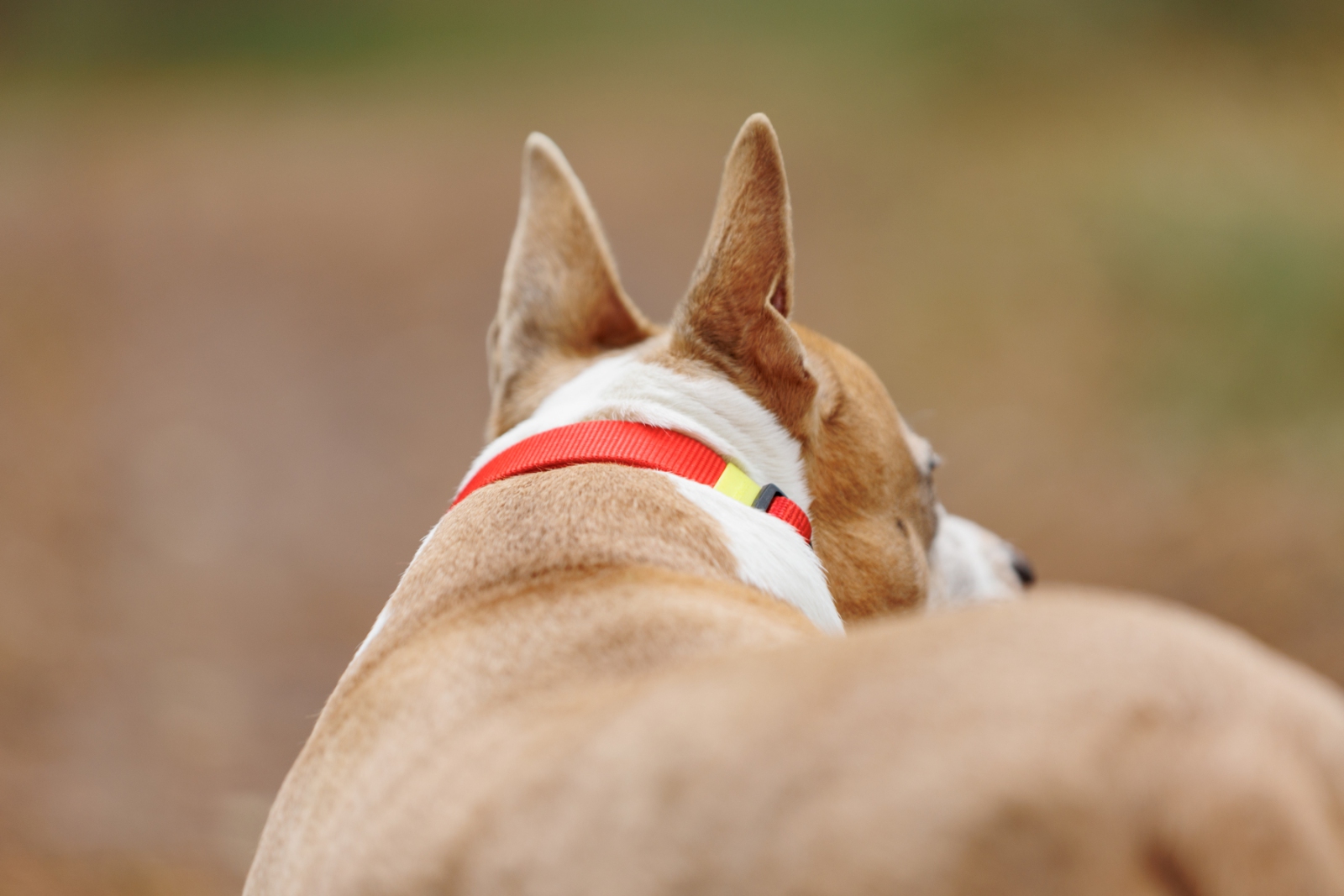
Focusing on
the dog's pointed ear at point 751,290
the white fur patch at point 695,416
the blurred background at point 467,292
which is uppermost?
the dog's pointed ear at point 751,290

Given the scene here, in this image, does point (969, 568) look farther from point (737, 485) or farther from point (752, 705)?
point (752, 705)

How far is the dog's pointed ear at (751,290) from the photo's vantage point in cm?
201

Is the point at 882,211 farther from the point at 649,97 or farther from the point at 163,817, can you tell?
the point at 163,817

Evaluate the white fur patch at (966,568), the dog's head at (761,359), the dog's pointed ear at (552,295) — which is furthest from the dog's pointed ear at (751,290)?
the white fur patch at (966,568)

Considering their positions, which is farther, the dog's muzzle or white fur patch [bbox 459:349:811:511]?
Answer: the dog's muzzle

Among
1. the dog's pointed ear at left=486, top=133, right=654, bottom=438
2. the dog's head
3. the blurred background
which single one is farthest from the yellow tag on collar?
the blurred background

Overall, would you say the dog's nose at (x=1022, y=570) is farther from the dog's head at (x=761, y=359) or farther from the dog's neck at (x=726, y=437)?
the dog's neck at (x=726, y=437)

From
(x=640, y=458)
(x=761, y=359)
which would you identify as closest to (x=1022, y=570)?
(x=761, y=359)

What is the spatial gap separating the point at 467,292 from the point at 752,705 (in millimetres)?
9357

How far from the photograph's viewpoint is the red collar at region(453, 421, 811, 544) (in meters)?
1.92

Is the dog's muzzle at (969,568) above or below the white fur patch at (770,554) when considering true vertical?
below

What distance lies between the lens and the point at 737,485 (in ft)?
6.44

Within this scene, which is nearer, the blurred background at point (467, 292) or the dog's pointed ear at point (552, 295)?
the dog's pointed ear at point (552, 295)

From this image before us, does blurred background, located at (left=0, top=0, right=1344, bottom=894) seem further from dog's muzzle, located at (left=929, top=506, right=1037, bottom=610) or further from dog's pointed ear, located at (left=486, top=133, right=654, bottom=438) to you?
dog's pointed ear, located at (left=486, top=133, right=654, bottom=438)
